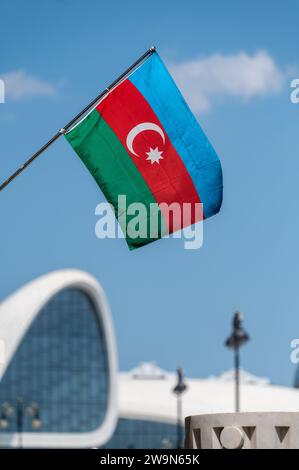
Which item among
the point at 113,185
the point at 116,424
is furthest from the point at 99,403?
the point at 113,185

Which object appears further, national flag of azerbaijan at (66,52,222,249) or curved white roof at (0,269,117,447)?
curved white roof at (0,269,117,447)

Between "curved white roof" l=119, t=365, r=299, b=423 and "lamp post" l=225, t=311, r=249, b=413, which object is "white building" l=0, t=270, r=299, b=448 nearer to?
"curved white roof" l=119, t=365, r=299, b=423

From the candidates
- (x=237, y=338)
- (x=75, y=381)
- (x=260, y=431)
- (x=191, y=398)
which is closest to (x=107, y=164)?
(x=260, y=431)

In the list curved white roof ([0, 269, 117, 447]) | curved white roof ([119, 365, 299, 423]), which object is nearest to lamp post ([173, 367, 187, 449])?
curved white roof ([0, 269, 117, 447])

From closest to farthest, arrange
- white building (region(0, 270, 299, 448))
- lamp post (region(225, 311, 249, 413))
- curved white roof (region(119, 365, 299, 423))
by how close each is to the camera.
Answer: lamp post (region(225, 311, 249, 413))
white building (region(0, 270, 299, 448))
curved white roof (region(119, 365, 299, 423))

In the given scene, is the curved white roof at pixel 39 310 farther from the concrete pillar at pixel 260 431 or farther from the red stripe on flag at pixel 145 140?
the concrete pillar at pixel 260 431

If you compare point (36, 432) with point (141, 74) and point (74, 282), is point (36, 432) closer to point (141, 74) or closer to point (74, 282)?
→ point (74, 282)

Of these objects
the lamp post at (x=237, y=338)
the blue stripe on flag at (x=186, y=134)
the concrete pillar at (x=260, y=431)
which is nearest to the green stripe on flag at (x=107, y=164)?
the blue stripe on flag at (x=186, y=134)
